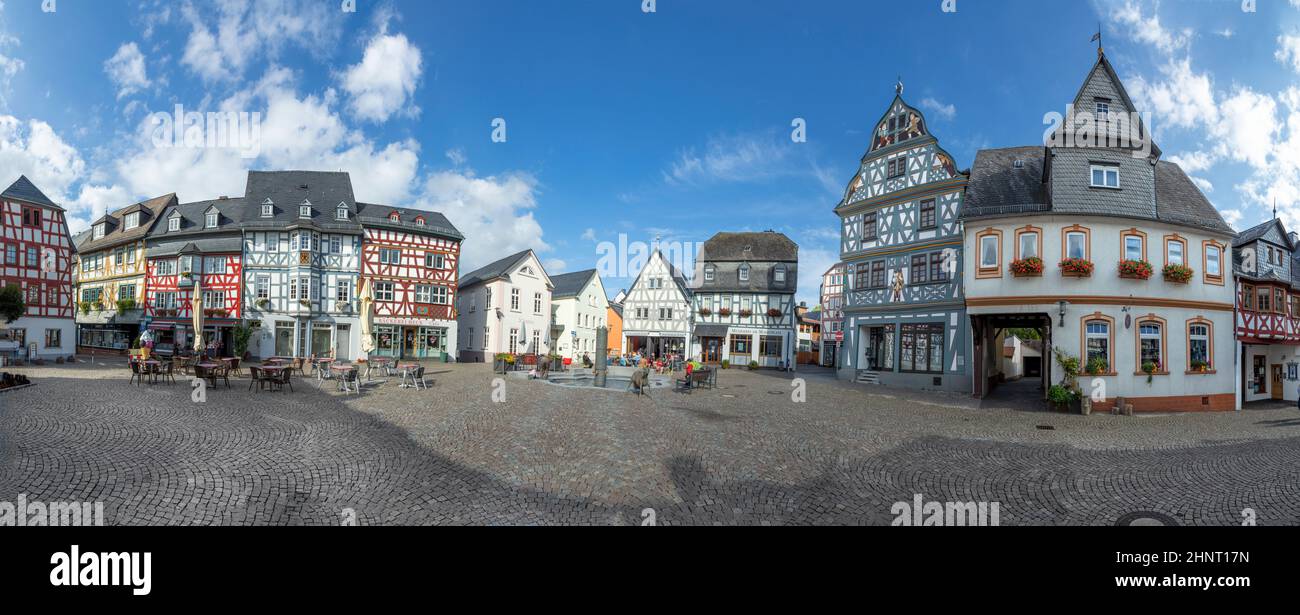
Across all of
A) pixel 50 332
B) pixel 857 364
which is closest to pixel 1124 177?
pixel 857 364

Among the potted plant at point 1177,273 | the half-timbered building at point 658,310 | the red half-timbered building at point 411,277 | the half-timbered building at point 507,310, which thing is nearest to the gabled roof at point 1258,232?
the potted plant at point 1177,273

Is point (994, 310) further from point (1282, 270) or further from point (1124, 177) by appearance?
point (1282, 270)

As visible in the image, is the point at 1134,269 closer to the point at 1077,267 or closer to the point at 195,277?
the point at 1077,267

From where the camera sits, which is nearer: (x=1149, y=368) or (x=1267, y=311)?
(x=1149, y=368)

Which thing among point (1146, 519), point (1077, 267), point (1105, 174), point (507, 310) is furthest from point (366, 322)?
point (1105, 174)

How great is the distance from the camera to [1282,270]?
68.1 ft

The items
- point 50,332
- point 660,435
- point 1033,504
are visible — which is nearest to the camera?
point 1033,504

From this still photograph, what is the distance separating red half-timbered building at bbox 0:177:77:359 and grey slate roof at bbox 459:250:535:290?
22562 mm

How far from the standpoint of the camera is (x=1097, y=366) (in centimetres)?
1659

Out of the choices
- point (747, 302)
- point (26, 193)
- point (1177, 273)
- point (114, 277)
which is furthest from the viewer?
point (747, 302)

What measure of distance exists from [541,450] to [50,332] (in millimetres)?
38671

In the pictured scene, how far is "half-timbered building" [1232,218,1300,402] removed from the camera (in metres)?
19.5

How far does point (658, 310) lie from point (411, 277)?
60.0ft

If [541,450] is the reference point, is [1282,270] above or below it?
above
